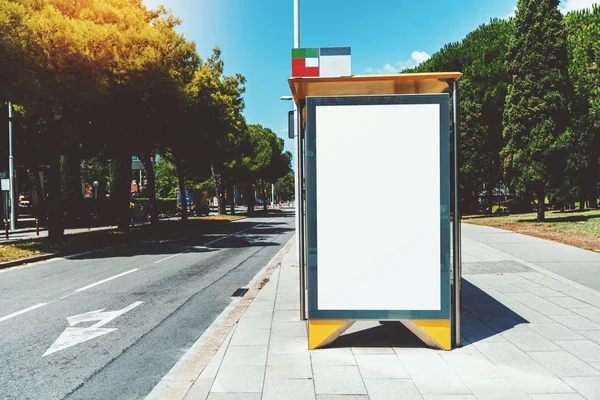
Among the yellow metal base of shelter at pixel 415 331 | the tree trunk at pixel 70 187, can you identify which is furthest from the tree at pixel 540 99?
the tree trunk at pixel 70 187

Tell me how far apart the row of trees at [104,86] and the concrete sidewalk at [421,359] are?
11.9m

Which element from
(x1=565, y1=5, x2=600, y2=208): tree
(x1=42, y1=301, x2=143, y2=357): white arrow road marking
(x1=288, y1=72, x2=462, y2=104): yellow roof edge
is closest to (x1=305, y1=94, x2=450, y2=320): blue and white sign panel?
(x1=288, y1=72, x2=462, y2=104): yellow roof edge

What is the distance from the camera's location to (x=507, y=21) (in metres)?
33.9

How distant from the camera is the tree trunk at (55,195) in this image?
58.7 feet

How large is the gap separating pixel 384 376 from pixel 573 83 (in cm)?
2628

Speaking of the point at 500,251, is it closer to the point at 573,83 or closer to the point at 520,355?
the point at 520,355

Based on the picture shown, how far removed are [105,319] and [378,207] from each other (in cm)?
448

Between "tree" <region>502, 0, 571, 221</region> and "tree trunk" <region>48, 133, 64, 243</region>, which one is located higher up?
"tree" <region>502, 0, 571, 221</region>

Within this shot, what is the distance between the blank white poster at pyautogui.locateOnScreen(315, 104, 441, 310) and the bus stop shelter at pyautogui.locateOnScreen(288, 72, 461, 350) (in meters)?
0.01

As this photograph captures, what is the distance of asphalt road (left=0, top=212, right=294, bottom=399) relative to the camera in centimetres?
473

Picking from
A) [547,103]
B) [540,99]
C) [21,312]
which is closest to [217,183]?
[540,99]

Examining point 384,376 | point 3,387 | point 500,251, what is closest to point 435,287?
point 384,376

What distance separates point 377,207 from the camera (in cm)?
511

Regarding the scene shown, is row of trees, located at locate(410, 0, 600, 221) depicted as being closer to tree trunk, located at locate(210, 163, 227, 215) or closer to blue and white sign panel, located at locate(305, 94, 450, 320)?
blue and white sign panel, located at locate(305, 94, 450, 320)
